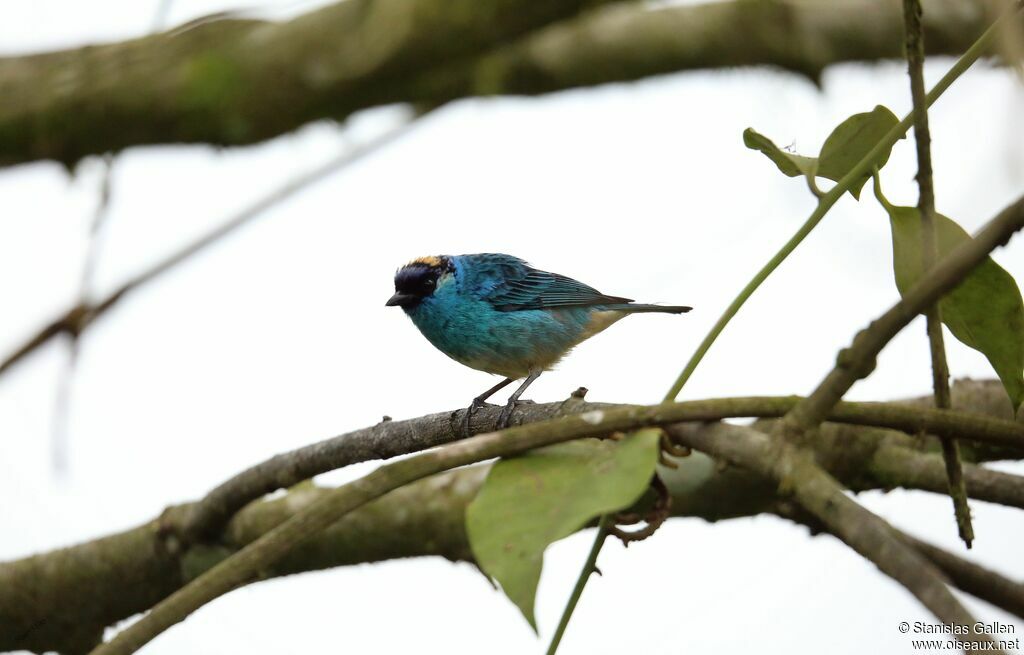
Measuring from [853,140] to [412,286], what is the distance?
313 centimetres

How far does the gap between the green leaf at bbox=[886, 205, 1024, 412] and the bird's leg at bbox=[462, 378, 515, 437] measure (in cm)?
135

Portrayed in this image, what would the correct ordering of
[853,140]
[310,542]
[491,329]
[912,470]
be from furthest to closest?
[491,329]
[310,542]
[912,470]
[853,140]

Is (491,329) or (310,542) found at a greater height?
(491,329)

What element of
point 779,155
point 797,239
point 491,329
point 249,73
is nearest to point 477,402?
point 491,329

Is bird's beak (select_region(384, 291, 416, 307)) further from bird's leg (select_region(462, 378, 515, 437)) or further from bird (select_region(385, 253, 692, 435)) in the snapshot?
bird's leg (select_region(462, 378, 515, 437))

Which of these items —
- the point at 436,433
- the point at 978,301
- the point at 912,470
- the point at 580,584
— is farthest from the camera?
the point at 912,470

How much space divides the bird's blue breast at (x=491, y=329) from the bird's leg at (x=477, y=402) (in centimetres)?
6

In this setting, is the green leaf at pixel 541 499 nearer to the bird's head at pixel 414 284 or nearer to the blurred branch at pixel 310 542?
the blurred branch at pixel 310 542

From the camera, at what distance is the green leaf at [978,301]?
2363 mm

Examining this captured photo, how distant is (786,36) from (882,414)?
451 centimetres

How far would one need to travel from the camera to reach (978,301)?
2.42 meters

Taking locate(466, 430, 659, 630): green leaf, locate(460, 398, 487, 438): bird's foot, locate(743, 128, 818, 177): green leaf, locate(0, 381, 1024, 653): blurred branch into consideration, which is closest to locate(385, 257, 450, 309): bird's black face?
locate(0, 381, 1024, 653): blurred branch

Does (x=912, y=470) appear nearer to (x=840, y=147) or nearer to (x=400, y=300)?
(x=840, y=147)

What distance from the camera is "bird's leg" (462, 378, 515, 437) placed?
3.34 metres
